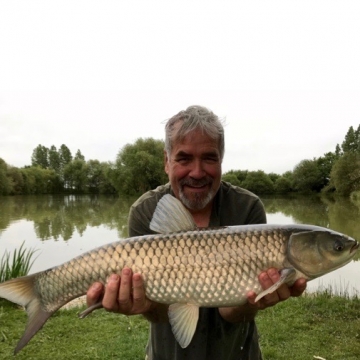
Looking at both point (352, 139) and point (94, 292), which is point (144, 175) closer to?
point (352, 139)

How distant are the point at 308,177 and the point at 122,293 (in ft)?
157

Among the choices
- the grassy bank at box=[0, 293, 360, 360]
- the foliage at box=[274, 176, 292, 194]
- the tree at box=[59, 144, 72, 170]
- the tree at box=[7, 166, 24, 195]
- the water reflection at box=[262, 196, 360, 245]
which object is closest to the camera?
the grassy bank at box=[0, 293, 360, 360]

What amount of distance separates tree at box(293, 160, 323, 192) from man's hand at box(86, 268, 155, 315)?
4743cm

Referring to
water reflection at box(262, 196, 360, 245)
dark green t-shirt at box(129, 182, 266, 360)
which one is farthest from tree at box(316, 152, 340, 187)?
dark green t-shirt at box(129, 182, 266, 360)

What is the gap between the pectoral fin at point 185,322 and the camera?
149cm

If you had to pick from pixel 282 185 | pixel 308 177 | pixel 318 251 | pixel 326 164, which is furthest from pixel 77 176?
pixel 318 251

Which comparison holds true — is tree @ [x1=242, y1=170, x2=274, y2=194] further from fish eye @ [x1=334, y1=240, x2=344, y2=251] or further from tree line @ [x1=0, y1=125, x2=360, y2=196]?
fish eye @ [x1=334, y1=240, x2=344, y2=251]

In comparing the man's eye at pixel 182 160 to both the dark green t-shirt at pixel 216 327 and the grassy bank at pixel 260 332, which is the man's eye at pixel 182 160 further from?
the grassy bank at pixel 260 332

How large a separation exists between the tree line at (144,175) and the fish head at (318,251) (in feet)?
107

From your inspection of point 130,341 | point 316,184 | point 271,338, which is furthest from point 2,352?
point 316,184

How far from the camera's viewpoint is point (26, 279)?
1.59m

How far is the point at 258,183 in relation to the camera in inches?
1844

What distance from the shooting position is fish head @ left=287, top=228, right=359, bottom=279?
Answer: 150 centimetres

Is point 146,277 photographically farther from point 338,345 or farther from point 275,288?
point 338,345
